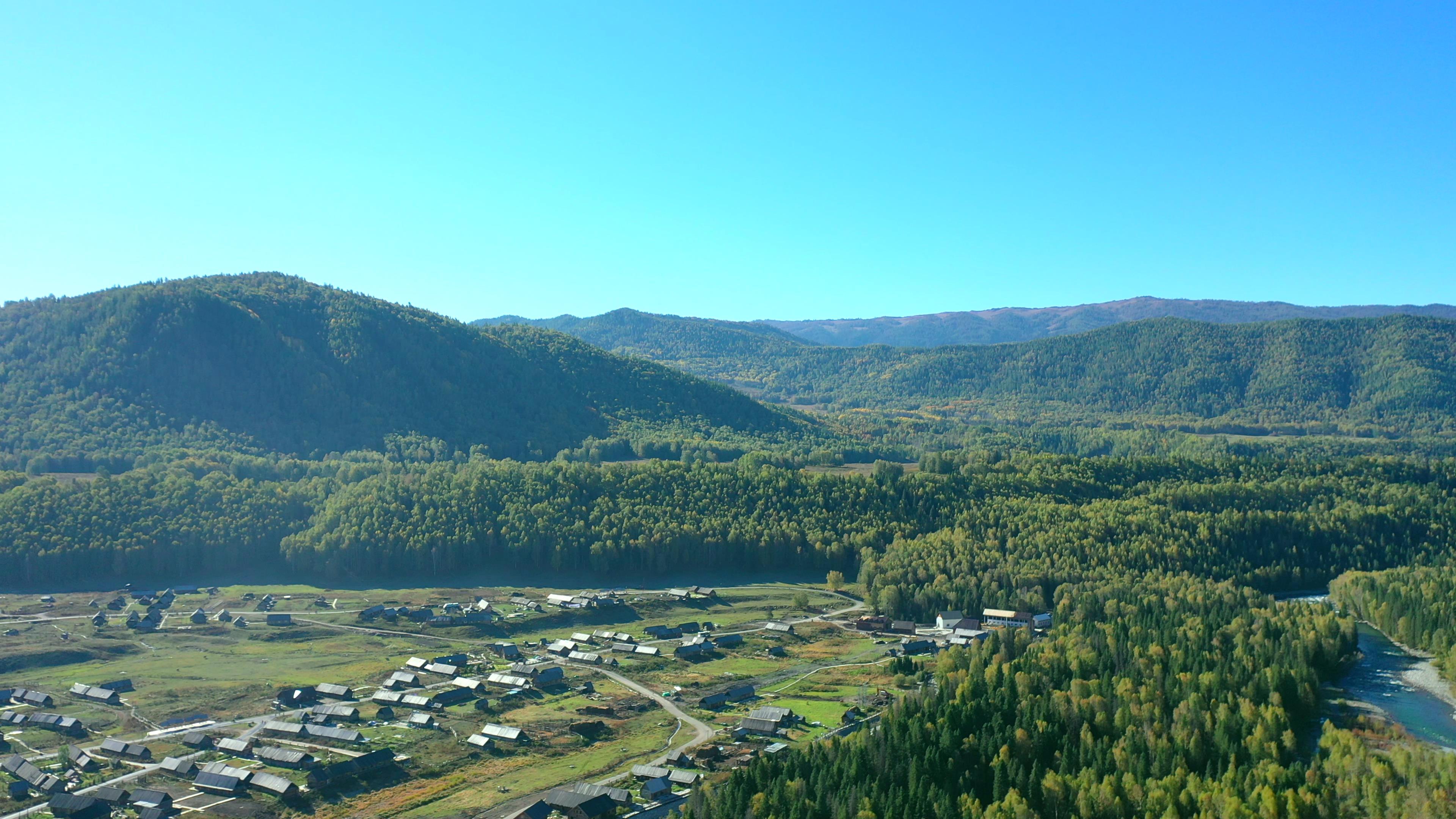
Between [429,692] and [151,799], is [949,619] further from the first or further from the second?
[151,799]

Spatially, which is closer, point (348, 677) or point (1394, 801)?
point (1394, 801)

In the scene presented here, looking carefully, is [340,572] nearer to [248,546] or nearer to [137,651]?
[248,546]

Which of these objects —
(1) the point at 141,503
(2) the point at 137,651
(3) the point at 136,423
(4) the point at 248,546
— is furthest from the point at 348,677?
(3) the point at 136,423

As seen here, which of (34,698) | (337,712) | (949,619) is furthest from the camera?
(949,619)

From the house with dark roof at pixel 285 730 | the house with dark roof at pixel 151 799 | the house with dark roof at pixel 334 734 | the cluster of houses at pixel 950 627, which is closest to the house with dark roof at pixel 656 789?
the house with dark roof at pixel 334 734

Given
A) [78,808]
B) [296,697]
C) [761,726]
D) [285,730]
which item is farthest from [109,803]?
[761,726]

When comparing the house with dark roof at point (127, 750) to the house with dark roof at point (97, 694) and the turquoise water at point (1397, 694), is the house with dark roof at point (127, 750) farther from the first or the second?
the turquoise water at point (1397, 694)
